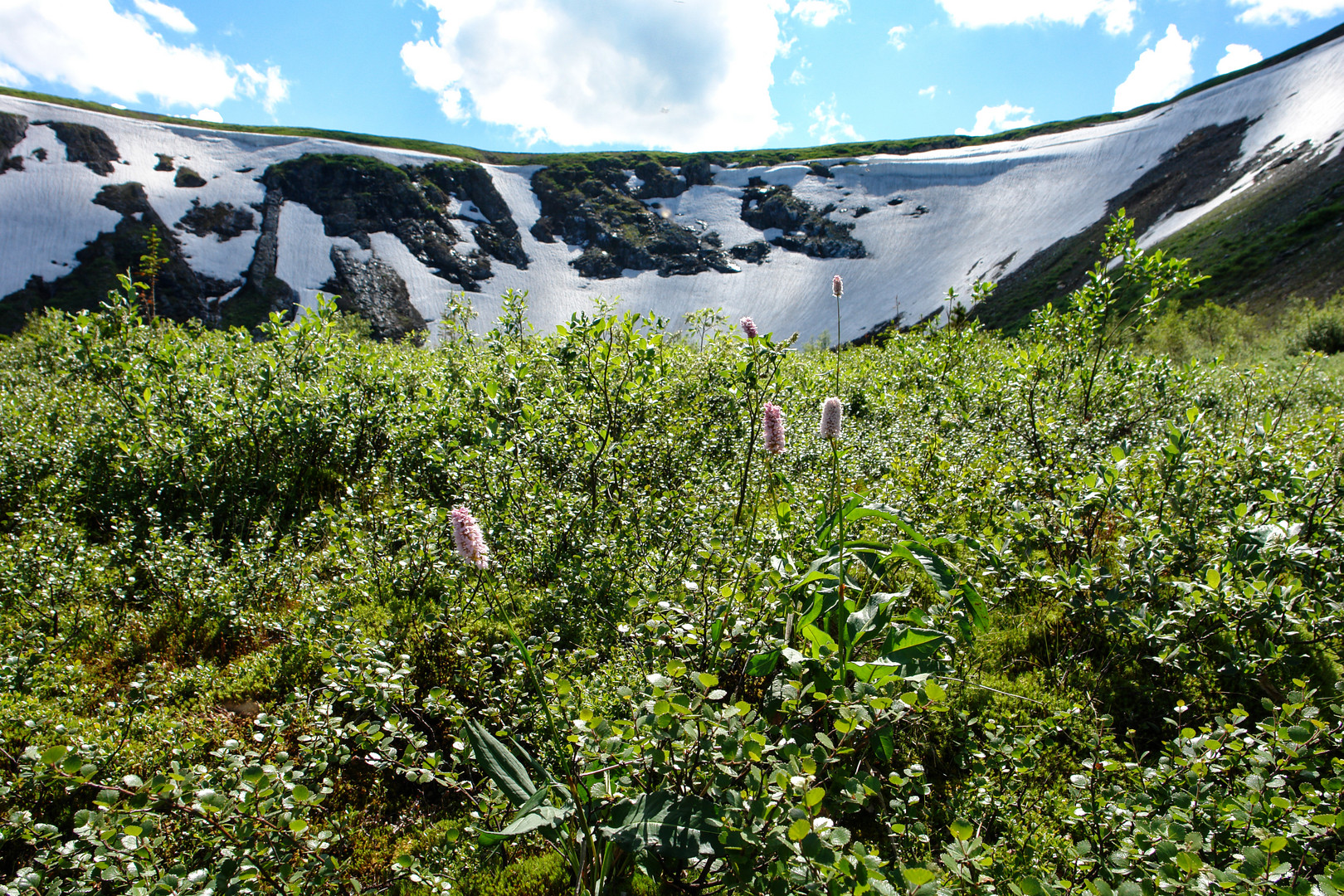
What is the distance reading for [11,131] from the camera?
79250 mm

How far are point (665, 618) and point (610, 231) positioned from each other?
111 m

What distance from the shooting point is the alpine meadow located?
1.75 metres

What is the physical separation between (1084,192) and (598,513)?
10649 cm

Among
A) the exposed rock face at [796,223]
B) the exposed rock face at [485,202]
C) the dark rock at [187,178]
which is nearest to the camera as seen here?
the dark rock at [187,178]

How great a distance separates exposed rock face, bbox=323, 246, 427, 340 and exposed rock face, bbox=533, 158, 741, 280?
30.1 meters

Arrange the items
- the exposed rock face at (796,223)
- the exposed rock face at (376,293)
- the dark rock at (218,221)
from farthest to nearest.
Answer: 1. the exposed rock face at (796,223)
2. the dark rock at (218,221)
3. the exposed rock face at (376,293)

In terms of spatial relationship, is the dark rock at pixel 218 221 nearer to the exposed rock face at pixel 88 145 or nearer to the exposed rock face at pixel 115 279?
the exposed rock face at pixel 115 279

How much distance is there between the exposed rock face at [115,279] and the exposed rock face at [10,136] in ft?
40.5

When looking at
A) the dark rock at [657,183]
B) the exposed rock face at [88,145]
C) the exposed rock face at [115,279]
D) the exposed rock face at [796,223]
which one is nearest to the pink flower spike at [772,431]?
the exposed rock face at [115,279]

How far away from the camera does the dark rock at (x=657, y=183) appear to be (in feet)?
388

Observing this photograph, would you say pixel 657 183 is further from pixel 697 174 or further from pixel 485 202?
pixel 485 202

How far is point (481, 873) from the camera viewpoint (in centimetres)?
230

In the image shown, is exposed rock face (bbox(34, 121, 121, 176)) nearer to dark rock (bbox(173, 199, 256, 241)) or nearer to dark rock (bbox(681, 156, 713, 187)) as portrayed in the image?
dark rock (bbox(173, 199, 256, 241))

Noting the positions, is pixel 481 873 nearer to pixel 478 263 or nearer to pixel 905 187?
pixel 478 263
